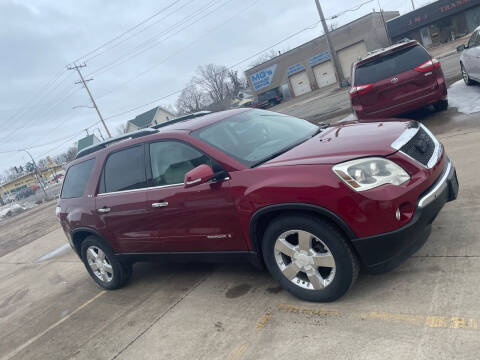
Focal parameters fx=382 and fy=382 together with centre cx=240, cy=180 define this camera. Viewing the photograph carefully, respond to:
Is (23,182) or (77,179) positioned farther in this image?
(23,182)

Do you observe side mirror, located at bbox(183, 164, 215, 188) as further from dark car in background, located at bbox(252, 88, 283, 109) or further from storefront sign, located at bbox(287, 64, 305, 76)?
storefront sign, located at bbox(287, 64, 305, 76)

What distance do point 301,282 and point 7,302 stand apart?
17.7 ft

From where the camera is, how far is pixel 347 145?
313 centimetres

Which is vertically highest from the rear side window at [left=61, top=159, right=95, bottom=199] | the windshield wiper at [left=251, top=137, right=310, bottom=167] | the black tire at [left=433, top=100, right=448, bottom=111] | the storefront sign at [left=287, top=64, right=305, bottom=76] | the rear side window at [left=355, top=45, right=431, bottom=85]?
the storefront sign at [left=287, top=64, right=305, bottom=76]

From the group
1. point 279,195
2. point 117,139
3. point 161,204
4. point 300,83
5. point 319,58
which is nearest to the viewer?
point 279,195

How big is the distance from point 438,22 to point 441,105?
36.4 metres

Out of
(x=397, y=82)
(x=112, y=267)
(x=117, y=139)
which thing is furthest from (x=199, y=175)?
(x=397, y=82)

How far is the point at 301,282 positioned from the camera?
3.27 meters

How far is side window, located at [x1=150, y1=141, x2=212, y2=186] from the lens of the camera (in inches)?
147

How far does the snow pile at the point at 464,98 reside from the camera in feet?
26.0

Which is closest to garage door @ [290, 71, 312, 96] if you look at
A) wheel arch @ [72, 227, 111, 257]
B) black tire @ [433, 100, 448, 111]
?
black tire @ [433, 100, 448, 111]

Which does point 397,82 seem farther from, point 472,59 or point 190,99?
point 190,99

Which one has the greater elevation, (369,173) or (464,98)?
(369,173)

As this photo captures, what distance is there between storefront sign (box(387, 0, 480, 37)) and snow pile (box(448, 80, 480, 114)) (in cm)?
3222
